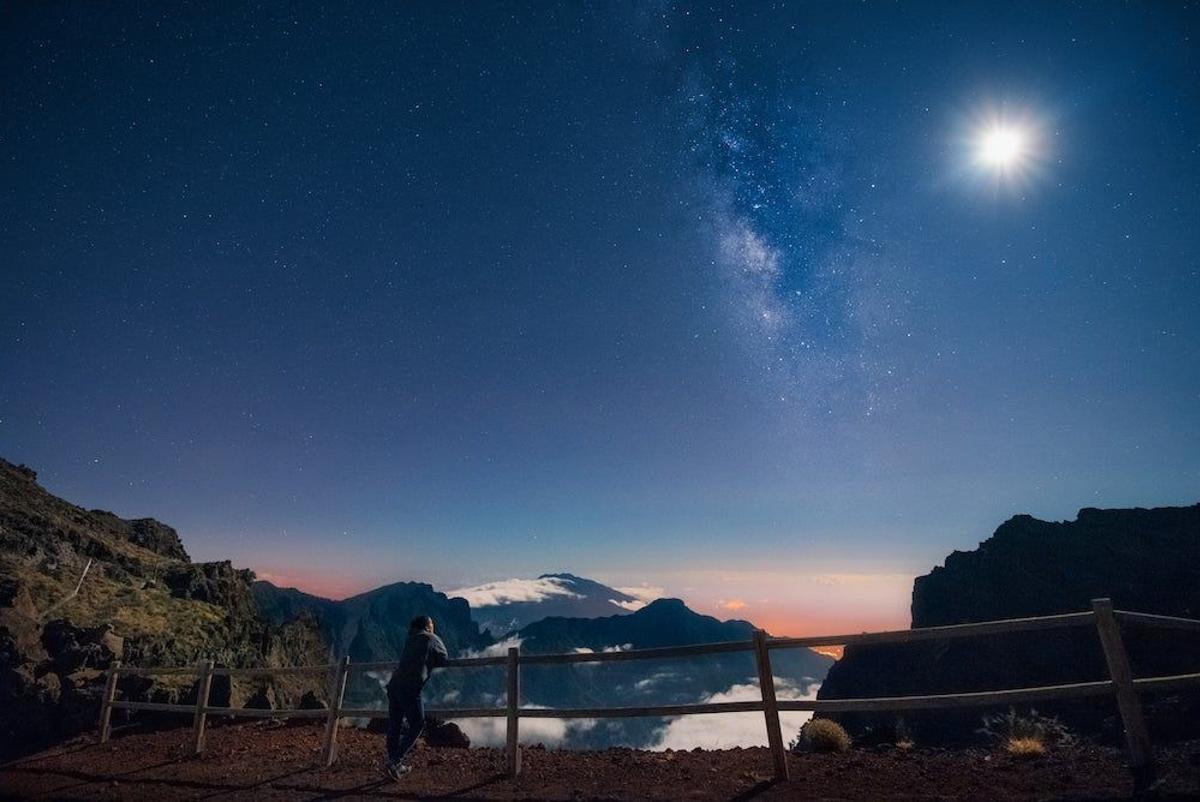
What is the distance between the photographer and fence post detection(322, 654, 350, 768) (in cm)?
980

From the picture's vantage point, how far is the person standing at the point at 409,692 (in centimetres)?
849

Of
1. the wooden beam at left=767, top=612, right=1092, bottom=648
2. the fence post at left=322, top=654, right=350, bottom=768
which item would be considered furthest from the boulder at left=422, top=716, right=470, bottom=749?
the wooden beam at left=767, top=612, right=1092, bottom=648

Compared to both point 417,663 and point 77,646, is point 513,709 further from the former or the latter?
point 77,646

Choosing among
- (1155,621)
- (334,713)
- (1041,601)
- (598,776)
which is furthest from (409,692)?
(1041,601)

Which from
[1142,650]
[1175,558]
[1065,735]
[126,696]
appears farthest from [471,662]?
[1175,558]

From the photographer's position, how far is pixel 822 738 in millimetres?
10109

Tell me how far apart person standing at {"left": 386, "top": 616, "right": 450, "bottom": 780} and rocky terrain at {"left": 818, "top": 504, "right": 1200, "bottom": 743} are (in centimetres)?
6523

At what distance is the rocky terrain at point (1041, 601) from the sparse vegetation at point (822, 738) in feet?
197

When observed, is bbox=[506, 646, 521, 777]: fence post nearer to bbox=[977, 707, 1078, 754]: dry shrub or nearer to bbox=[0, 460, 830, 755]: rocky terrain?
bbox=[0, 460, 830, 755]: rocky terrain

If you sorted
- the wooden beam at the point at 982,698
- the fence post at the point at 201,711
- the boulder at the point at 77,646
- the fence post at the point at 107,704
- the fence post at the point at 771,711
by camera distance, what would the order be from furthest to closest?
the boulder at the point at 77,646
the fence post at the point at 107,704
the fence post at the point at 201,711
the fence post at the point at 771,711
the wooden beam at the point at 982,698

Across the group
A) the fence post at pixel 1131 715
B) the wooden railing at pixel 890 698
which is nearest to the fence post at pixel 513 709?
the wooden railing at pixel 890 698

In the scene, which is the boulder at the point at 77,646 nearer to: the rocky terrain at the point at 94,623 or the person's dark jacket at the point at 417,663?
the rocky terrain at the point at 94,623

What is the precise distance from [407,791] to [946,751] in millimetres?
7673

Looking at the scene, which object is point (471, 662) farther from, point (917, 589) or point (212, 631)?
point (917, 589)
